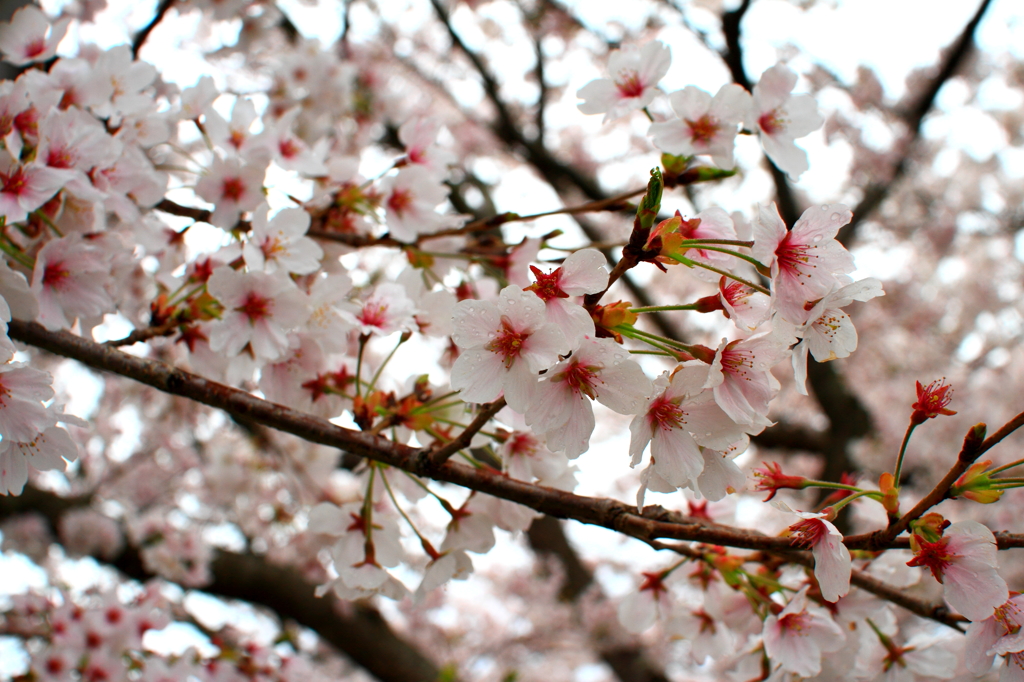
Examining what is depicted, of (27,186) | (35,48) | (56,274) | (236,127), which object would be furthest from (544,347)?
(35,48)

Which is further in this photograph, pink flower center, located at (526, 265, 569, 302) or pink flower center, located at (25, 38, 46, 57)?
pink flower center, located at (25, 38, 46, 57)

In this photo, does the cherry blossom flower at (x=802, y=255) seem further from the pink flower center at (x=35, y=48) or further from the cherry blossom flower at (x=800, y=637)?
the pink flower center at (x=35, y=48)

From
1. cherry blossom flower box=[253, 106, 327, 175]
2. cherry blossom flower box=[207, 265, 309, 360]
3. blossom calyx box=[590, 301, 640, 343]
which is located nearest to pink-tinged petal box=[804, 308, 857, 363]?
blossom calyx box=[590, 301, 640, 343]

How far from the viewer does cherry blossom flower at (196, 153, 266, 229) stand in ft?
4.48

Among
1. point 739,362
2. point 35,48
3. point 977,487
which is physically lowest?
point 977,487

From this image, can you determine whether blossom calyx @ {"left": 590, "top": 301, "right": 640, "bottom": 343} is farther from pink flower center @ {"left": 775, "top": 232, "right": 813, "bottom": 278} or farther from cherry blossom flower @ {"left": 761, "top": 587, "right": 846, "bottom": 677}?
cherry blossom flower @ {"left": 761, "top": 587, "right": 846, "bottom": 677}

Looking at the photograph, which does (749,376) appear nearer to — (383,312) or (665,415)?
(665,415)

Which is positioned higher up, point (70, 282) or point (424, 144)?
point (424, 144)

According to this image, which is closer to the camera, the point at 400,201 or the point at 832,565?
the point at 832,565

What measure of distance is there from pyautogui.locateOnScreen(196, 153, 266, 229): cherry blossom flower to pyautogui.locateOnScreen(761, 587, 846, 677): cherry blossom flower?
1.31 meters

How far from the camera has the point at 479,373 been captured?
85 centimetres

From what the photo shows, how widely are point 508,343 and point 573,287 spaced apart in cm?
11

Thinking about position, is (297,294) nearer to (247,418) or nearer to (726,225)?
(247,418)

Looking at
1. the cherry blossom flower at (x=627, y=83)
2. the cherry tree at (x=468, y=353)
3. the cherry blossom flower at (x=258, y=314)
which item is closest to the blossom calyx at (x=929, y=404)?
the cherry tree at (x=468, y=353)
